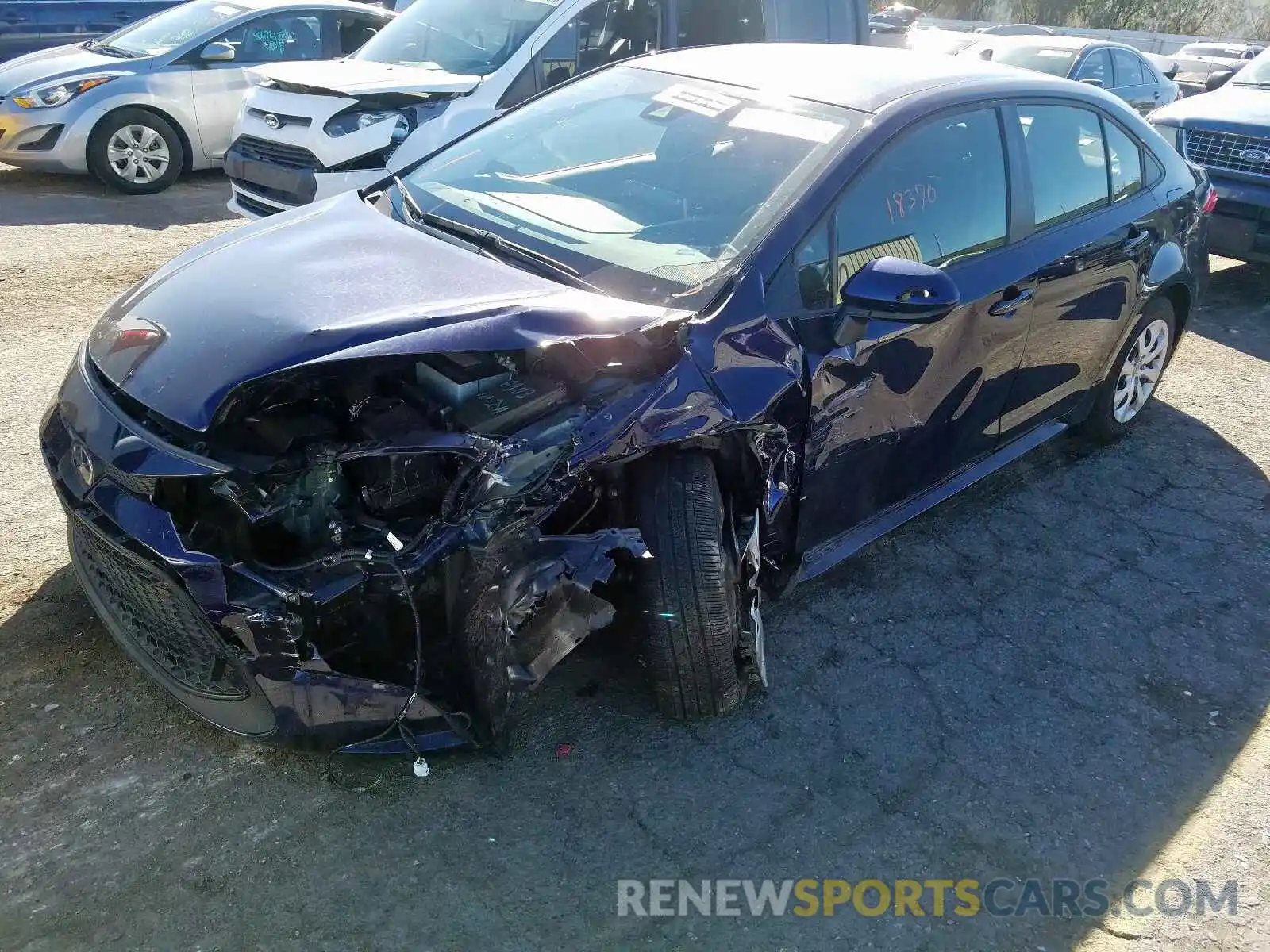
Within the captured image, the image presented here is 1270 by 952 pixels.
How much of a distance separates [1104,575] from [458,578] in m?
2.69

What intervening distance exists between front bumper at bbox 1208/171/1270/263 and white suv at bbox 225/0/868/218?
3.17m

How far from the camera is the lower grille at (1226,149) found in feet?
23.0

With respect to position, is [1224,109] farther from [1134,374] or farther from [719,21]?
[1134,374]

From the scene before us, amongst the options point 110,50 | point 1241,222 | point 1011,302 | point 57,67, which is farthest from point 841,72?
point 110,50

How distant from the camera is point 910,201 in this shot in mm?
3262

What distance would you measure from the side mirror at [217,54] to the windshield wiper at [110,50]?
53 cm

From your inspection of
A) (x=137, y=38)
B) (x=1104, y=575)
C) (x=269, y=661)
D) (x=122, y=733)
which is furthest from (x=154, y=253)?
(x=1104, y=575)

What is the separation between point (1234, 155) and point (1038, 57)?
3299 millimetres

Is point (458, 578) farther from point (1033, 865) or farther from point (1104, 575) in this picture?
point (1104, 575)

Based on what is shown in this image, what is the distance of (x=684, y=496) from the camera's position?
8.91 feet

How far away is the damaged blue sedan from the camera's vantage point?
242 cm

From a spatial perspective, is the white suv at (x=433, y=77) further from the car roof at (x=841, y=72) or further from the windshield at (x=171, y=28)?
the car roof at (x=841, y=72)

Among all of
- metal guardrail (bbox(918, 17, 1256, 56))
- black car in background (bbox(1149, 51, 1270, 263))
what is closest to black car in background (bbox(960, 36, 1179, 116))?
black car in background (bbox(1149, 51, 1270, 263))

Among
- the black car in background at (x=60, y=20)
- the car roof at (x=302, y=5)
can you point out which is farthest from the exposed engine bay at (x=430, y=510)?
the black car in background at (x=60, y=20)
